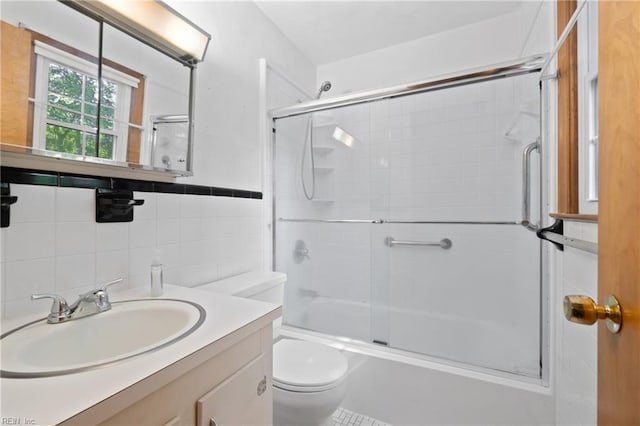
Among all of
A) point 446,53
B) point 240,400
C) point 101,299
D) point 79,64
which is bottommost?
point 240,400

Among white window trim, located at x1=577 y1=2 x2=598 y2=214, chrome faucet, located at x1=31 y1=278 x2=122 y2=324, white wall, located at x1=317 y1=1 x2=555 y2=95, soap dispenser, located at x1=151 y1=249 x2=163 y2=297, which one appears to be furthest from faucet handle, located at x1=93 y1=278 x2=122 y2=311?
white wall, located at x1=317 y1=1 x2=555 y2=95

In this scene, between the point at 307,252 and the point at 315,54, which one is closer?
the point at 307,252

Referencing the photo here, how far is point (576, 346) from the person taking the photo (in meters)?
1.06

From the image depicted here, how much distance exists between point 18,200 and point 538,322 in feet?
7.31

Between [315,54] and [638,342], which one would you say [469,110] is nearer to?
[315,54]

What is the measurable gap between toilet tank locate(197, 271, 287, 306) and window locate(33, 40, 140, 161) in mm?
698

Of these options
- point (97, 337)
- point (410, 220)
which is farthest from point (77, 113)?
point (410, 220)

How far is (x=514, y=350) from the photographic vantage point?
1.68 meters

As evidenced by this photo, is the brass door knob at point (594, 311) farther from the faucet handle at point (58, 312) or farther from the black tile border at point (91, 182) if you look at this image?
the black tile border at point (91, 182)

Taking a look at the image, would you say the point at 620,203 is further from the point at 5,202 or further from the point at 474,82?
the point at 474,82

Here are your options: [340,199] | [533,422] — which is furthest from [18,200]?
[533,422]

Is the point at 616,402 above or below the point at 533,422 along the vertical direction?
above

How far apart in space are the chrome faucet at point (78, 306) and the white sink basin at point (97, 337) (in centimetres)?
1

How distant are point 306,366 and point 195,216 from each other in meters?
0.88
